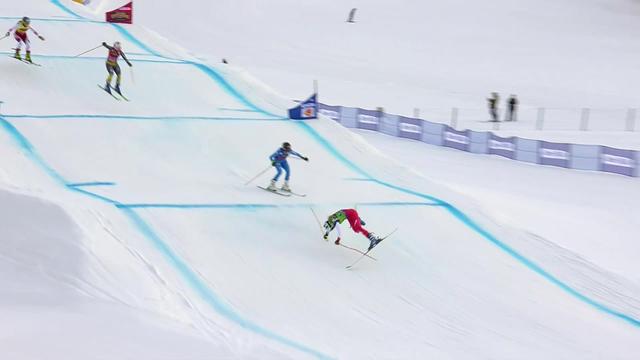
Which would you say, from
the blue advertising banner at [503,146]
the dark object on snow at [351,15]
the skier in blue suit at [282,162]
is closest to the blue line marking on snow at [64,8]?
the blue advertising banner at [503,146]

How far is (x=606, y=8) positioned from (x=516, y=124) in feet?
62.8

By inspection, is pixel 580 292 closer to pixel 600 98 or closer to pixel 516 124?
pixel 516 124

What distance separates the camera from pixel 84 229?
10.4 m

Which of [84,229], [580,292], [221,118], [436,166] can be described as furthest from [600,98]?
[84,229]

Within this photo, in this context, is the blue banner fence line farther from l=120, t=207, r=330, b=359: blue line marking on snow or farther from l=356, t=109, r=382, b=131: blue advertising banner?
l=120, t=207, r=330, b=359: blue line marking on snow

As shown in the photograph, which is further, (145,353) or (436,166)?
(436,166)

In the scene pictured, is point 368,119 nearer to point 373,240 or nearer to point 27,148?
point 27,148

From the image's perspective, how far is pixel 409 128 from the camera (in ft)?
75.3

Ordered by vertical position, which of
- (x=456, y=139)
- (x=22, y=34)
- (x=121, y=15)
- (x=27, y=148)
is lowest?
(x=456, y=139)

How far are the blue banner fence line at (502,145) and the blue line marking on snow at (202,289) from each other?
1101 cm

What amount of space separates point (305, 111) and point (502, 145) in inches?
210

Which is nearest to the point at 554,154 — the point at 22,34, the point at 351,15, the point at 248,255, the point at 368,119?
the point at 368,119

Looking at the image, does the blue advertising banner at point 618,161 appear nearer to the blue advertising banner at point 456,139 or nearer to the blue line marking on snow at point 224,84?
the blue advertising banner at point 456,139

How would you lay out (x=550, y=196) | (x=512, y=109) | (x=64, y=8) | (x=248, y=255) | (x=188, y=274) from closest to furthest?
1. (x=188, y=274)
2. (x=248, y=255)
3. (x=550, y=196)
4. (x=64, y=8)
5. (x=512, y=109)
